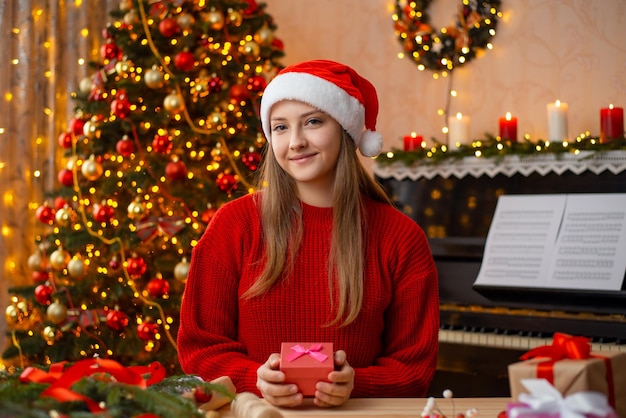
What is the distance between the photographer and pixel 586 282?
304cm

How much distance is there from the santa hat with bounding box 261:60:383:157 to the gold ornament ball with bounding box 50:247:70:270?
2.24m

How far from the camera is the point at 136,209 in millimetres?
3812

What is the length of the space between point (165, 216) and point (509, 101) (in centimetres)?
178

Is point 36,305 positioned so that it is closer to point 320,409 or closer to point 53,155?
point 53,155

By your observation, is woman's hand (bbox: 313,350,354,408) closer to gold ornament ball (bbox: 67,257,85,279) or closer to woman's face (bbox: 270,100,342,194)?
woman's face (bbox: 270,100,342,194)

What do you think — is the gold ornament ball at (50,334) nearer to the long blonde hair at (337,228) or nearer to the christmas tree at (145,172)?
the christmas tree at (145,172)

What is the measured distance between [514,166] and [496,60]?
1.02 metres

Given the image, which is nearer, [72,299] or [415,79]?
[72,299]

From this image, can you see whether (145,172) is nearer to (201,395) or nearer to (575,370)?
(201,395)

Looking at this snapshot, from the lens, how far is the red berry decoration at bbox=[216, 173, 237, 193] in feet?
12.6

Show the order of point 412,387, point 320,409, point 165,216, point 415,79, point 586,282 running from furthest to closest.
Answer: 1. point 415,79
2. point 165,216
3. point 586,282
4. point 412,387
5. point 320,409

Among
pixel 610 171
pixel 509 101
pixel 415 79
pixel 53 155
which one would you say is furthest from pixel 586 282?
pixel 53 155

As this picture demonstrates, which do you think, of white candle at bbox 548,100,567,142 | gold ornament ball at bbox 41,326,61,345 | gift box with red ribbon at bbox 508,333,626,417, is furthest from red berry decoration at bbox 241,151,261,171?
gift box with red ribbon at bbox 508,333,626,417

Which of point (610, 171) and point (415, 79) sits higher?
point (415, 79)
